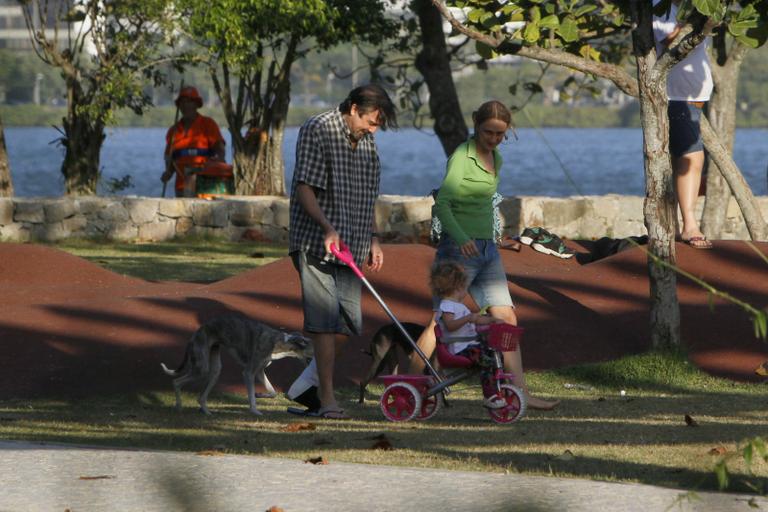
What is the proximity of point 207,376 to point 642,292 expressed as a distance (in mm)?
3852

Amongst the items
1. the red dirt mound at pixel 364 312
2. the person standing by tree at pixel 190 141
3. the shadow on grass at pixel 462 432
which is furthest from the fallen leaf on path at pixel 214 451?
the person standing by tree at pixel 190 141

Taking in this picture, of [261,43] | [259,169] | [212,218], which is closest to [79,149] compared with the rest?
[259,169]

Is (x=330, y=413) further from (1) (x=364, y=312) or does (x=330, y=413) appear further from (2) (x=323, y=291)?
(1) (x=364, y=312)

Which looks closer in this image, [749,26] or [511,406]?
[511,406]

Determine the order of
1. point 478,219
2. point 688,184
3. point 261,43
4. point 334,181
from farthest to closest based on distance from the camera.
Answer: point 261,43
point 688,184
point 478,219
point 334,181

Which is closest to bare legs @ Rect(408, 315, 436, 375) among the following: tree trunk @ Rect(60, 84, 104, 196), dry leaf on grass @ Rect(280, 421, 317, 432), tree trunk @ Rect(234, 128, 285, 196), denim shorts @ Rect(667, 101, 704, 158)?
dry leaf on grass @ Rect(280, 421, 317, 432)

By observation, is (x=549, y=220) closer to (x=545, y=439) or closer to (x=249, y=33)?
(x=249, y=33)

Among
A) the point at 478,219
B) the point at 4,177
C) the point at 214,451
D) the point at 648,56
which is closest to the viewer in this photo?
the point at 214,451

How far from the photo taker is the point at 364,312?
1077cm

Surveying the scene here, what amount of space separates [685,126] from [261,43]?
34.9 ft

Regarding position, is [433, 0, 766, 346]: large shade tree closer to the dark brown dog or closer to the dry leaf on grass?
the dark brown dog

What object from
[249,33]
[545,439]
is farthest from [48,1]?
[545,439]

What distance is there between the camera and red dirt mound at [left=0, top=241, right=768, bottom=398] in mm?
9469

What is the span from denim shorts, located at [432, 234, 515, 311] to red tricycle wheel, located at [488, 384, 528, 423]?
25.5 inches
